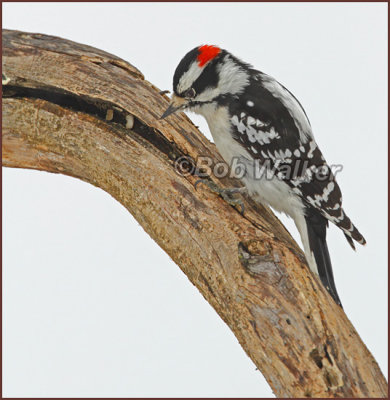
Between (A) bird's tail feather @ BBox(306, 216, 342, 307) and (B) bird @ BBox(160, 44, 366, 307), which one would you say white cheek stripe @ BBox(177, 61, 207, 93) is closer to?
(B) bird @ BBox(160, 44, 366, 307)

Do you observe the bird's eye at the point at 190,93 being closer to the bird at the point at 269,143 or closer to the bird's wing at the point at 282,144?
the bird at the point at 269,143

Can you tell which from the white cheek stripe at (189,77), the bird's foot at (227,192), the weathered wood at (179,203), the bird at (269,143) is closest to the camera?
the weathered wood at (179,203)

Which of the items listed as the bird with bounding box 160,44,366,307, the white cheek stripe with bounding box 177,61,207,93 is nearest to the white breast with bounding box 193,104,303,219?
the bird with bounding box 160,44,366,307

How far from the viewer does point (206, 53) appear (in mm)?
3475

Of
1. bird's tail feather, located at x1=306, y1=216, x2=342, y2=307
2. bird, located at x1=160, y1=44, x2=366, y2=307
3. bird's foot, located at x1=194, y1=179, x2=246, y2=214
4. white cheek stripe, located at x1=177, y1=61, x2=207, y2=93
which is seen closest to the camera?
bird's tail feather, located at x1=306, y1=216, x2=342, y2=307

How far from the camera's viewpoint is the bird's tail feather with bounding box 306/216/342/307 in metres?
2.93

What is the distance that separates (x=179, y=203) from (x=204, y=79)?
880 millimetres

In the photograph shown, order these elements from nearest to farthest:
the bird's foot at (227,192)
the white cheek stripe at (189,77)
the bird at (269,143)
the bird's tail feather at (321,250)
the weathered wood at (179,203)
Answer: the weathered wood at (179,203) → the bird's tail feather at (321,250) → the bird's foot at (227,192) → the bird at (269,143) → the white cheek stripe at (189,77)

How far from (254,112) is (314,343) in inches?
56.6

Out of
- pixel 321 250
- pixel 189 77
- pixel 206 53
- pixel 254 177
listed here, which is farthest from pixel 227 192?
pixel 206 53

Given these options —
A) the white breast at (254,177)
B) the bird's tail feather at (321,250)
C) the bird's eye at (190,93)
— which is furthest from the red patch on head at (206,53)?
the bird's tail feather at (321,250)

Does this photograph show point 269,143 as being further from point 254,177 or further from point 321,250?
point 321,250

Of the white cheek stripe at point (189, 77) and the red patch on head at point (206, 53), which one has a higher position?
the red patch on head at point (206, 53)

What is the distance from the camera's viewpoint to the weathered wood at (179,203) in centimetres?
254
